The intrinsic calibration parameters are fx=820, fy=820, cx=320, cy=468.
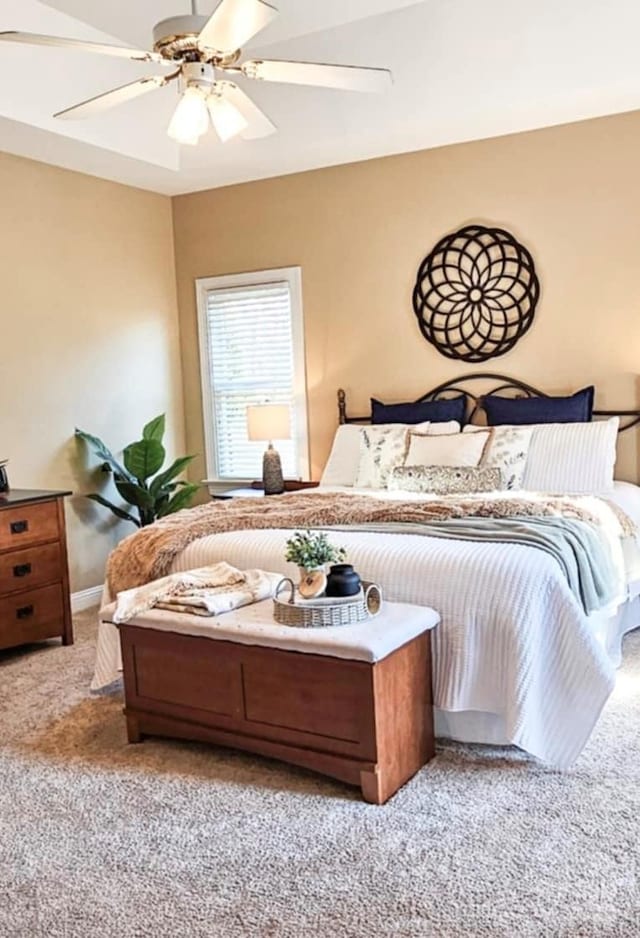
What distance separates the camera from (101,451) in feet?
16.8

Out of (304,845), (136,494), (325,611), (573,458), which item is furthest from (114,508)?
(304,845)

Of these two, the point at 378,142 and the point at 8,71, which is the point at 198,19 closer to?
the point at 8,71

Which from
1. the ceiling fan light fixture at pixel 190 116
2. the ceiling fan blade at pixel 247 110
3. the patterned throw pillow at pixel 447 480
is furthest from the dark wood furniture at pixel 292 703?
the ceiling fan blade at pixel 247 110

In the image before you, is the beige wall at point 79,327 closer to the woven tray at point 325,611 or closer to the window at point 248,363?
the window at point 248,363

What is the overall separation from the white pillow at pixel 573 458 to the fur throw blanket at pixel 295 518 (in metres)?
0.45

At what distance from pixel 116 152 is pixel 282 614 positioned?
10.7ft

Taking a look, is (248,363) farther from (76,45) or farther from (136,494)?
(76,45)

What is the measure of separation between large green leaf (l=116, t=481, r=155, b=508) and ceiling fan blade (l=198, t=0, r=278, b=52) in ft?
9.77

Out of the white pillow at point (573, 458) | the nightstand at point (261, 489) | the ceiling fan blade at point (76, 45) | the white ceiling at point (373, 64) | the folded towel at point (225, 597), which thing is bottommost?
the folded towel at point (225, 597)

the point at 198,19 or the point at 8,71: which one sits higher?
the point at 8,71

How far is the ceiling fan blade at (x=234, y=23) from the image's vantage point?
7.85ft

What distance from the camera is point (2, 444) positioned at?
4.63 meters

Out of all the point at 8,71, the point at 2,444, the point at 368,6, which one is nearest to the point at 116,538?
the point at 2,444

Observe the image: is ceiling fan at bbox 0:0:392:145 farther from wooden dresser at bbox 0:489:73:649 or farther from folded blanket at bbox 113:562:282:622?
wooden dresser at bbox 0:489:73:649
